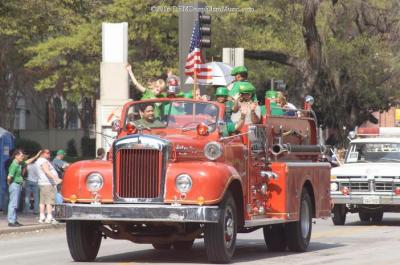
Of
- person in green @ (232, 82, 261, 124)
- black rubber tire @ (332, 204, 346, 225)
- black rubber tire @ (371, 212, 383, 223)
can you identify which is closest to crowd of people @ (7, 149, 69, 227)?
black rubber tire @ (332, 204, 346, 225)

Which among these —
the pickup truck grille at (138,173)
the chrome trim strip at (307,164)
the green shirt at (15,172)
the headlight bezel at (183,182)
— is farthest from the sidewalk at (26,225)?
the headlight bezel at (183,182)

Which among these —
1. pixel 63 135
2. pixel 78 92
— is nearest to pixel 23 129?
pixel 63 135

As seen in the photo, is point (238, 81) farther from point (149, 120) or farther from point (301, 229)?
point (301, 229)

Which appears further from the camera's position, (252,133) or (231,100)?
(231,100)

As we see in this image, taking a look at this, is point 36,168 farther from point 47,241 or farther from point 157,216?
point 157,216

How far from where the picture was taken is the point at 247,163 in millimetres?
14875

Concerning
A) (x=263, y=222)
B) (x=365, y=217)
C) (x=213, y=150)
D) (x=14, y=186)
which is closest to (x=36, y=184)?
(x=14, y=186)

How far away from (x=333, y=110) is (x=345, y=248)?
32392mm

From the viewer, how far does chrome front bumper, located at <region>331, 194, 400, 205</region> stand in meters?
23.7

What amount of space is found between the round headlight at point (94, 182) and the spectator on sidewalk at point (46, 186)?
1158 cm

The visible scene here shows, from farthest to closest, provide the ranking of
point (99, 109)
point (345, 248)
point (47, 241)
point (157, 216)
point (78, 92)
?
1. point (78, 92)
2. point (99, 109)
3. point (47, 241)
4. point (345, 248)
5. point (157, 216)

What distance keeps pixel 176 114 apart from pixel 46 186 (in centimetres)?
1096

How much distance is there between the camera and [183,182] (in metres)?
13.4

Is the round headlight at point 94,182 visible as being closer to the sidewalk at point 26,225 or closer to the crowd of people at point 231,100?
the crowd of people at point 231,100
